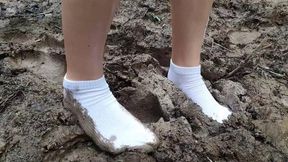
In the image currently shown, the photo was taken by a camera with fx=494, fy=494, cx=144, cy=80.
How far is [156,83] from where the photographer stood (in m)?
1.60

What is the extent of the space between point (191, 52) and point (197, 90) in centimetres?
14

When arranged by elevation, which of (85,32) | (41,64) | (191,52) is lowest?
(41,64)

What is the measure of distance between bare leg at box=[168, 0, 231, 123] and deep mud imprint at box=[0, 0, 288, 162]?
0.04 metres

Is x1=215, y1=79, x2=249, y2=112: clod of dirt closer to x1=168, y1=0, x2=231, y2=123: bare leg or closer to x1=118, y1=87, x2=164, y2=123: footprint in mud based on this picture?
x1=168, y1=0, x2=231, y2=123: bare leg

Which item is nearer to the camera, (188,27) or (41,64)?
(188,27)

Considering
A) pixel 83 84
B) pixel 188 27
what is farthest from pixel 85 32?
pixel 188 27

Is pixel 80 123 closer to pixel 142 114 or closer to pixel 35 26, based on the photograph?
pixel 142 114

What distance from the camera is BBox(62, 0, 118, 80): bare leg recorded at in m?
1.19

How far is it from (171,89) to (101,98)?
308 millimetres

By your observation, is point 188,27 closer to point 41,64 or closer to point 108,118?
point 108,118

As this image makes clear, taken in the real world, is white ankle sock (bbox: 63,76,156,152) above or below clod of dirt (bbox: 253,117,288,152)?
above

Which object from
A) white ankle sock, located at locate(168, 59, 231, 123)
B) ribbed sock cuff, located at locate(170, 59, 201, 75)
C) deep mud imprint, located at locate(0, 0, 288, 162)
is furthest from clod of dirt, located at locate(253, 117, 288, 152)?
ribbed sock cuff, located at locate(170, 59, 201, 75)

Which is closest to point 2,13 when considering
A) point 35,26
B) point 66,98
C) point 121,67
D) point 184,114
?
point 35,26

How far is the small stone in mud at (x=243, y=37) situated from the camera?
6.70 feet
